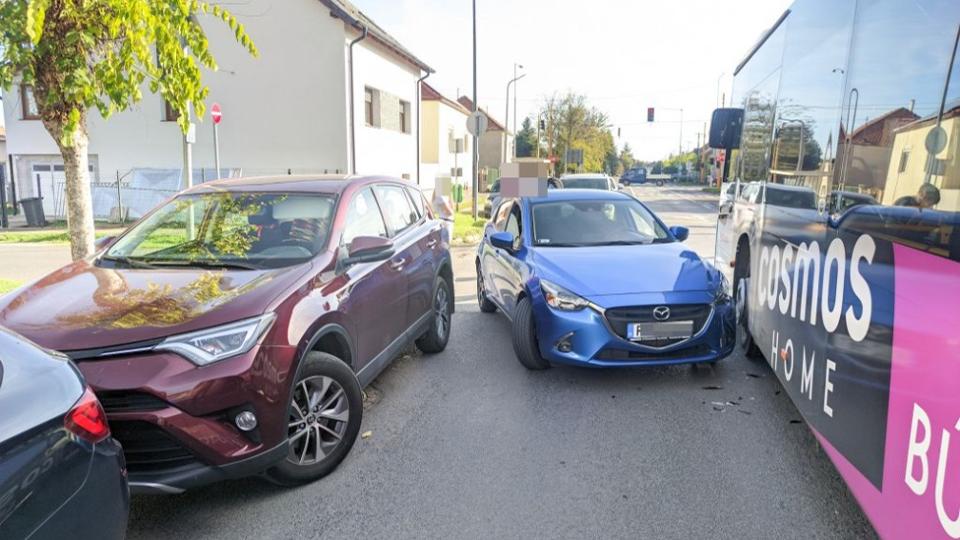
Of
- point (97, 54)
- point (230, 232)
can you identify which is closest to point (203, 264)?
point (230, 232)

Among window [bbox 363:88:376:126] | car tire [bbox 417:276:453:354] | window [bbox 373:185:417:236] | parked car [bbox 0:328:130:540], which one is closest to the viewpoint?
parked car [bbox 0:328:130:540]

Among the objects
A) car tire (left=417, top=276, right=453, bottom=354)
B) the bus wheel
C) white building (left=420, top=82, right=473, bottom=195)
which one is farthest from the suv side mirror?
white building (left=420, top=82, right=473, bottom=195)

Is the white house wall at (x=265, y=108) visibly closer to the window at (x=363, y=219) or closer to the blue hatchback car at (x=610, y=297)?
the blue hatchback car at (x=610, y=297)

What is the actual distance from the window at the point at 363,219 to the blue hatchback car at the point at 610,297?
1.38 metres

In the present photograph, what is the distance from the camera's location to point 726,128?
8039 millimetres

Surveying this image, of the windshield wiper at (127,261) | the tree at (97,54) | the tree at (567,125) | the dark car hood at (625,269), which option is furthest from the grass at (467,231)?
the tree at (567,125)

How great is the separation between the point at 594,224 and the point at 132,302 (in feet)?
14.2

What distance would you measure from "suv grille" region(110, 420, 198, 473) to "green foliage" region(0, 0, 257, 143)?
12.1 feet

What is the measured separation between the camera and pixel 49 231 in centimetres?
1769

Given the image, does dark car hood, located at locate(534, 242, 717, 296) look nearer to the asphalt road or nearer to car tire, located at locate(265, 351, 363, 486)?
the asphalt road

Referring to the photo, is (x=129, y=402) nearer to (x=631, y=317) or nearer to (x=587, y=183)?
(x=631, y=317)

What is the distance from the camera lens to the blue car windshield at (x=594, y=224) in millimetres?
6215

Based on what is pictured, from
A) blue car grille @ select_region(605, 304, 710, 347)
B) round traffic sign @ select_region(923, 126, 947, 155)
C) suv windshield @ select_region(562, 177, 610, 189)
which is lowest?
blue car grille @ select_region(605, 304, 710, 347)

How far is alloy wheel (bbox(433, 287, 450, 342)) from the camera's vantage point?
245 inches
